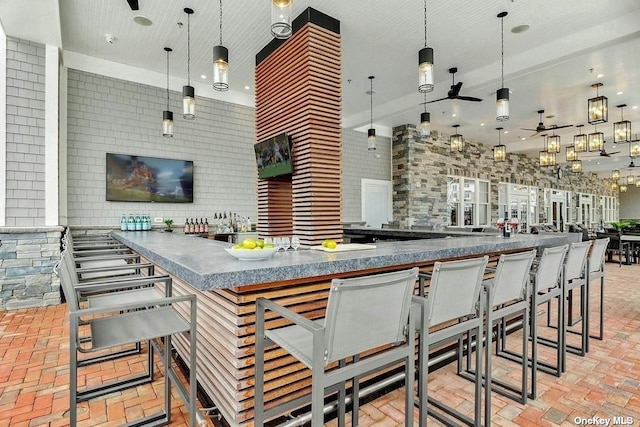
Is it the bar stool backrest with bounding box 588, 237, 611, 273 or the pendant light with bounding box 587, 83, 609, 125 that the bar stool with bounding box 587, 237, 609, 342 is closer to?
the bar stool backrest with bounding box 588, 237, 611, 273

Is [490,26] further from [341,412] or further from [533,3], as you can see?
[341,412]

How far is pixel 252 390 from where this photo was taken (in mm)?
1864

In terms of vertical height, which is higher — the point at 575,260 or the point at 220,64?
the point at 220,64

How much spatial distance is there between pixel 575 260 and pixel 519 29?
369cm

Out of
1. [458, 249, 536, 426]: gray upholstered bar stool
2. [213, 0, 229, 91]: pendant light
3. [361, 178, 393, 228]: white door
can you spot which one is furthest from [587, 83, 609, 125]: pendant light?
[213, 0, 229, 91]: pendant light

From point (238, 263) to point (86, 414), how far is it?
5.17 feet

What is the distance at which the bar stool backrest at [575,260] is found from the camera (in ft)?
9.48

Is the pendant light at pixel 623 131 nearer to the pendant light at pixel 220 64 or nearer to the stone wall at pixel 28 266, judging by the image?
the pendant light at pixel 220 64

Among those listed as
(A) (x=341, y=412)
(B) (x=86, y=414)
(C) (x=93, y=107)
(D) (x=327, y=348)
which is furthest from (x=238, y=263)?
(C) (x=93, y=107)

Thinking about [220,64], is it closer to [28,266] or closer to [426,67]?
[426,67]

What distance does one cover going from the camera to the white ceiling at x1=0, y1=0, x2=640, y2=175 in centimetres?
442

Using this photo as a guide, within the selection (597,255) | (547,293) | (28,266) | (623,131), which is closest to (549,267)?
(547,293)

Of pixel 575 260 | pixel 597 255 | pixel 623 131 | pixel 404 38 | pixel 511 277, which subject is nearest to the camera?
pixel 511 277

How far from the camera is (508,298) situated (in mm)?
2342
